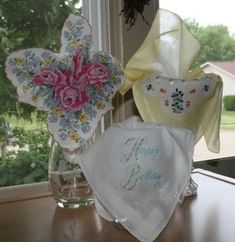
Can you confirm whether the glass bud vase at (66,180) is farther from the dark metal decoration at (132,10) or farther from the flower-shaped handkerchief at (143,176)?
the dark metal decoration at (132,10)

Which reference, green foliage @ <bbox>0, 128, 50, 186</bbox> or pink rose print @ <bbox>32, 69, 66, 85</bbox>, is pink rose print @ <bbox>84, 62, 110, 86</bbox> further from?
green foliage @ <bbox>0, 128, 50, 186</bbox>

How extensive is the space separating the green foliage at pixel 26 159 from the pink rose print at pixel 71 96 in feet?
1.59

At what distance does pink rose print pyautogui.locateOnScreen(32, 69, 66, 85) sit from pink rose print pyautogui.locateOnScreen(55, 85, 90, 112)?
0.06ft

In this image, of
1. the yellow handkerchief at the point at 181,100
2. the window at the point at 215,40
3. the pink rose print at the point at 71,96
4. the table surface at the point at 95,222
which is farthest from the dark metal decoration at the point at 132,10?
the table surface at the point at 95,222

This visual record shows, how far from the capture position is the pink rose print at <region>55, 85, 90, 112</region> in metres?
A: 0.97

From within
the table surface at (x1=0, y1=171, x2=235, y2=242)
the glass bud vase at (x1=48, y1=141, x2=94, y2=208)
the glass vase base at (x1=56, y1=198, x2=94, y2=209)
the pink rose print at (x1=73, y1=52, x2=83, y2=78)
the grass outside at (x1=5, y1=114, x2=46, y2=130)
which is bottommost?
the table surface at (x1=0, y1=171, x2=235, y2=242)

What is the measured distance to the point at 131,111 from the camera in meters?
1.49

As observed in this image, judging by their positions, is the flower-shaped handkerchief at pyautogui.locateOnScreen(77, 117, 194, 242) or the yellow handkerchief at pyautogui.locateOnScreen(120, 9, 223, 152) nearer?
the flower-shaped handkerchief at pyautogui.locateOnScreen(77, 117, 194, 242)

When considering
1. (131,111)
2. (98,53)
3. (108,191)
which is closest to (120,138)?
(108,191)

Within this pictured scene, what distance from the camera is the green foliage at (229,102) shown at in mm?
1853

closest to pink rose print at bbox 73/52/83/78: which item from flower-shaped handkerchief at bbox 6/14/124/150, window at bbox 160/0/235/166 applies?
flower-shaped handkerchief at bbox 6/14/124/150

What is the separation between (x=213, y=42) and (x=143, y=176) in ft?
3.51

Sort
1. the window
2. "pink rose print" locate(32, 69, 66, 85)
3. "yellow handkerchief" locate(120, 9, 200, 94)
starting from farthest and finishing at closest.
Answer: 1. the window
2. "yellow handkerchief" locate(120, 9, 200, 94)
3. "pink rose print" locate(32, 69, 66, 85)

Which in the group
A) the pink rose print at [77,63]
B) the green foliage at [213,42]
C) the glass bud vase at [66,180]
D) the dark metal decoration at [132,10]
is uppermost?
the dark metal decoration at [132,10]
